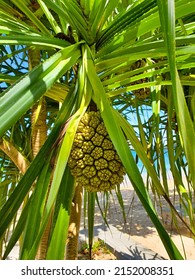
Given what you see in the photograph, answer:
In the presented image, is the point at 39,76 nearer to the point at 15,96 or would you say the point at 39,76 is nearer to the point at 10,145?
the point at 15,96

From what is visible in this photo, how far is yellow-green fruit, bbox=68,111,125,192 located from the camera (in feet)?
1.74

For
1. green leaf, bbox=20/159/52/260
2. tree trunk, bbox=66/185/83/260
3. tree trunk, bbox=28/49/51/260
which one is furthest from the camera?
tree trunk, bbox=66/185/83/260

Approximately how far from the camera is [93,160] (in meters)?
0.54

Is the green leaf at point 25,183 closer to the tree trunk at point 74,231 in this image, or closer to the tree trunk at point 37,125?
the tree trunk at point 37,125

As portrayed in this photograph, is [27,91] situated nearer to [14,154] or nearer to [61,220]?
[61,220]

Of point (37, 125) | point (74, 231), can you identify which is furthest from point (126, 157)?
point (74, 231)

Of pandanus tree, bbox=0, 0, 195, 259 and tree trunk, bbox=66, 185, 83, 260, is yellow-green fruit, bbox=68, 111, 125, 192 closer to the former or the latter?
pandanus tree, bbox=0, 0, 195, 259

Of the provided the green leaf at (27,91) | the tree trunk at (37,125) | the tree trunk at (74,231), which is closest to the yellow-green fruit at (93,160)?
the green leaf at (27,91)

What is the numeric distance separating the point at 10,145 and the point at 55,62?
0.59 metres

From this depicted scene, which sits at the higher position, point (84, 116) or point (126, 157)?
point (84, 116)

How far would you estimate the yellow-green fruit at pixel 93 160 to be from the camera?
531 millimetres

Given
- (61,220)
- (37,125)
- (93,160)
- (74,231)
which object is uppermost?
(37,125)

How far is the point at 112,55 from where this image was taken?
21.9 inches

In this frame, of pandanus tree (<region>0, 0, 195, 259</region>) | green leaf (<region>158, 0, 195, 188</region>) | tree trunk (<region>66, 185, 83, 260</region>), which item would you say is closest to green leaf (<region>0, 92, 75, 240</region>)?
pandanus tree (<region>0, 0, 195, 259</region>)
